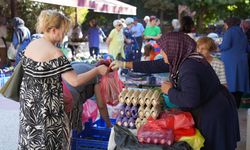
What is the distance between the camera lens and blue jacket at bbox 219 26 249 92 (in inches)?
256

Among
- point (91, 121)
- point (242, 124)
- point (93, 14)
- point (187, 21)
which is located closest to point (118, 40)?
point (187, 21)

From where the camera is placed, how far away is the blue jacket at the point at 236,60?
21.3 feet

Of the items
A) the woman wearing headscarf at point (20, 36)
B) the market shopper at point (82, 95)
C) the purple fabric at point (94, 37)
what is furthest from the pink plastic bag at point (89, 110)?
the purple fabric at point (94, 37)

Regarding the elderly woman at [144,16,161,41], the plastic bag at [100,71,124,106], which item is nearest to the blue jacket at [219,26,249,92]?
the plastic bag at [100,71,124,106]

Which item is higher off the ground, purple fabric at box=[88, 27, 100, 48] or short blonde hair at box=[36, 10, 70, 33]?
short blonde hair at box=[36, 10, 70, 33]

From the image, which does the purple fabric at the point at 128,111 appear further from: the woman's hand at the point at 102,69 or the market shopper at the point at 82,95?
the market shopper at the point at 82,95

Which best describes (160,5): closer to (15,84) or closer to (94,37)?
(94,37)

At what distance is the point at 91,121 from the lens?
4.13 m

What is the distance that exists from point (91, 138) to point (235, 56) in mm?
3598

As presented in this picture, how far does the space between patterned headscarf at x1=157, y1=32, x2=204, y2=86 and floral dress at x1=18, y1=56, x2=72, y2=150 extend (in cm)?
76

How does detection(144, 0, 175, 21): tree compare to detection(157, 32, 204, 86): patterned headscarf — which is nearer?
detection(157, 32, 204, 86): patterned headscarf

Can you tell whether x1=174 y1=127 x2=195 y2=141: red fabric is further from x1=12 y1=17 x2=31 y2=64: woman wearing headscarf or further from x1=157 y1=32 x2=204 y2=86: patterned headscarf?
x1=12 y1=17 x2=31 y2=64: woman wearing headscarf

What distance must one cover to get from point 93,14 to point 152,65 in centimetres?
2379

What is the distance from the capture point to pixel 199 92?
103 inches
